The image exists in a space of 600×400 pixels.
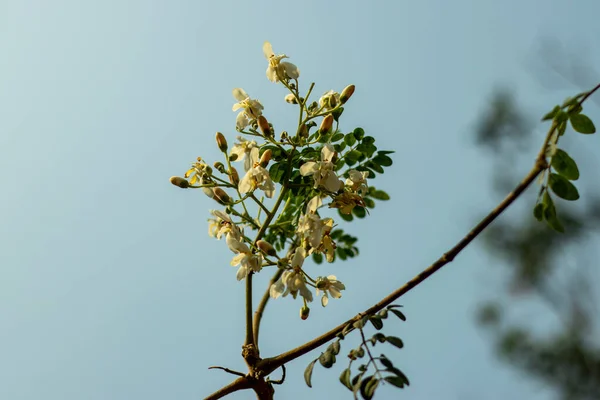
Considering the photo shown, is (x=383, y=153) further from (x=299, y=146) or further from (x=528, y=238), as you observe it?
(x=528, y=238)

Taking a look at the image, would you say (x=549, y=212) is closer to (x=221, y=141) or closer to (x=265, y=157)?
(x=265, y=157)

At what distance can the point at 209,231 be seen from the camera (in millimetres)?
1351

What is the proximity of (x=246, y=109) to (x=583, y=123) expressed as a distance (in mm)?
668

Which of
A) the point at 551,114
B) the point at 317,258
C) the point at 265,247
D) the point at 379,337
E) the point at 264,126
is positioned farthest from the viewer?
the point at 317,258

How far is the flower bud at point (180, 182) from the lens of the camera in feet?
4.48

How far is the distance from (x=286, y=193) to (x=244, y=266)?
21 centimetres

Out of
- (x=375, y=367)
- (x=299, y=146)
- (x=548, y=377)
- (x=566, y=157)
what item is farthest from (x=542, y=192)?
(x=548, y=377)

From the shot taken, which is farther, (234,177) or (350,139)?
(350,139)

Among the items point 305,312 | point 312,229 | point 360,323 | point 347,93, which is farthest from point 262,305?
point 347,93

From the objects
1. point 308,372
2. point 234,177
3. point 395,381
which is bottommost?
point 395,381


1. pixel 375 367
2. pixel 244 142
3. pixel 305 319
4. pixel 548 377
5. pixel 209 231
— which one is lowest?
pixel 375 367

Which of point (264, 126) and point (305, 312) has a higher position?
point (264, 126)

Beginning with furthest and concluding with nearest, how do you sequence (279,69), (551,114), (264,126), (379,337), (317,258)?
(317,258) < (279,69) < (264,126) < (379,337) < (551,114)

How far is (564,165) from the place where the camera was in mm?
965
